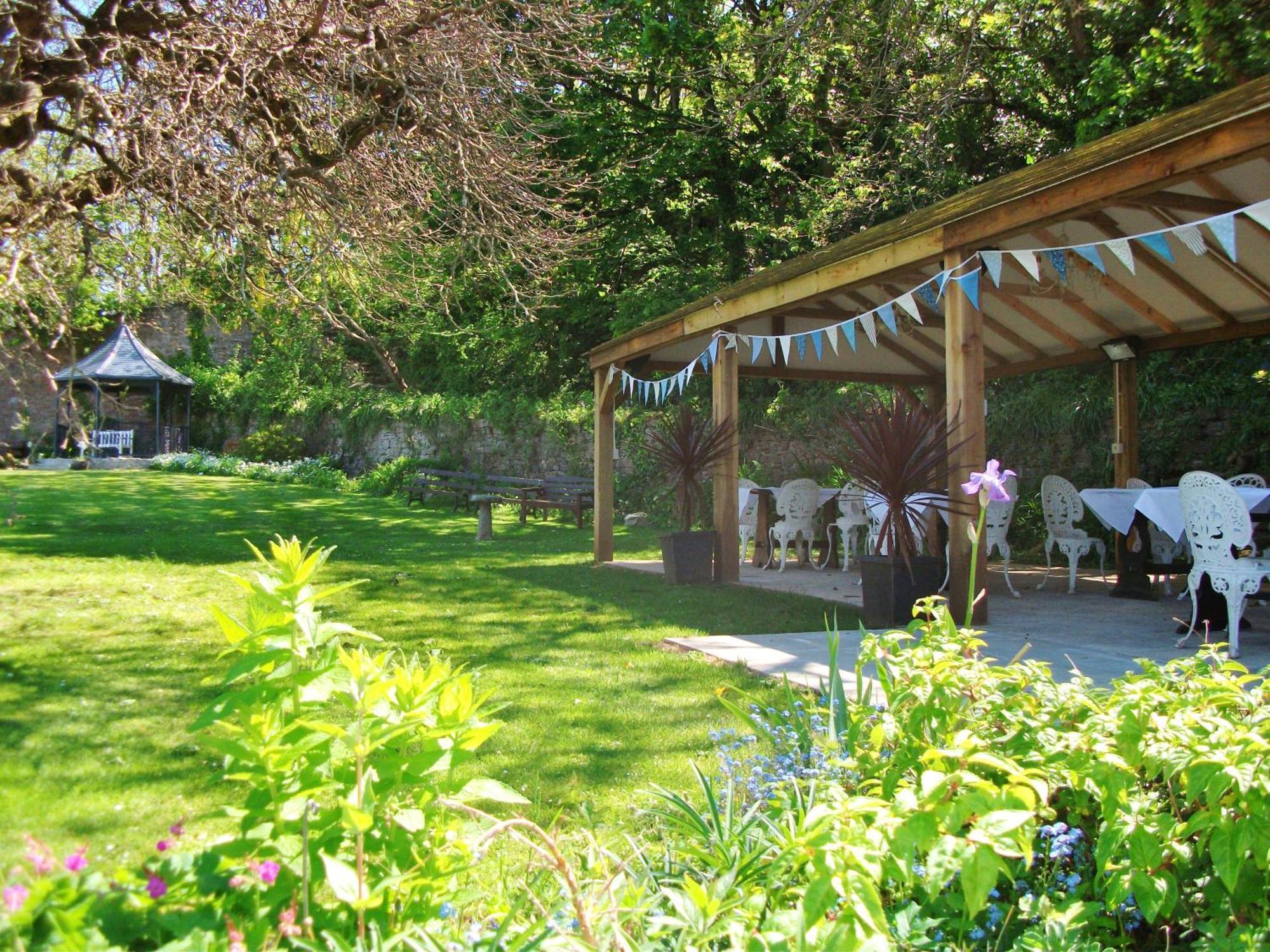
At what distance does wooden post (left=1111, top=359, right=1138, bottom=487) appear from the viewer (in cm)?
852

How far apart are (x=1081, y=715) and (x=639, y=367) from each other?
27.1 feet

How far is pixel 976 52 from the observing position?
12.3 meters

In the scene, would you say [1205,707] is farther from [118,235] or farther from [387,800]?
[118,235]

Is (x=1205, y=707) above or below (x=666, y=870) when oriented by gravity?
above

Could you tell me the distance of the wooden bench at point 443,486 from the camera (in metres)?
16.0

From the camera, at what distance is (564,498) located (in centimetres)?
1521

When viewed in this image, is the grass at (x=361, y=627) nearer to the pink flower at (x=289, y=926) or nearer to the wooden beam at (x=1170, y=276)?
the pink flower at (x=289, y=926)

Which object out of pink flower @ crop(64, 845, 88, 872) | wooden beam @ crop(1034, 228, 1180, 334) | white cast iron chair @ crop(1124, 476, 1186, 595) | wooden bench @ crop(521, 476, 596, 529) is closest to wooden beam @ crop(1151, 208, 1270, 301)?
wooden beam @ crop(1034, 228, 1180, 334)

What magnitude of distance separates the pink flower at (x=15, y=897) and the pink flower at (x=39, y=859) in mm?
43

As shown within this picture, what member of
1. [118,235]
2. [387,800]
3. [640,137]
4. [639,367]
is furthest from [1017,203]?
[640,137]

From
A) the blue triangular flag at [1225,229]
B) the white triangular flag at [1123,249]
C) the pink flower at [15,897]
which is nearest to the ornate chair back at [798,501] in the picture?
the white triangular flag at [1123,249]

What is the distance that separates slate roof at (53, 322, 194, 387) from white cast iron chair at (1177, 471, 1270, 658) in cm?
2443

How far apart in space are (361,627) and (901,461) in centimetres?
317

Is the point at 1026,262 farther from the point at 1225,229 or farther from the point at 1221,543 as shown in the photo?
the point at 1221,543
